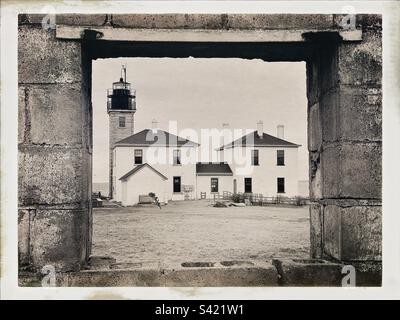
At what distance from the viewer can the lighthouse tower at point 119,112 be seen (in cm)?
3381

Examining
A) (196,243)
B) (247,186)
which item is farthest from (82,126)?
(247,186)

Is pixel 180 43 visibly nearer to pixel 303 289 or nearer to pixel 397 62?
pixel 397 62

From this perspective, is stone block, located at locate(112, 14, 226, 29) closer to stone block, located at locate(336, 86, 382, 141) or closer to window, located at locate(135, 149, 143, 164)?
stone block, located at locate(336, 86, 382, 141)

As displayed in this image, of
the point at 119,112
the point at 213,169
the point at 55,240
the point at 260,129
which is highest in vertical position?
the point at 119,112

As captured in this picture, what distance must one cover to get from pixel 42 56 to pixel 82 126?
859mm

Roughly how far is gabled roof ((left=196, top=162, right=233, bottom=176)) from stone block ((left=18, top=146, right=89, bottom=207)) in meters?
29.0

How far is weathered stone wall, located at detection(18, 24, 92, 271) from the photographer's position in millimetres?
4555

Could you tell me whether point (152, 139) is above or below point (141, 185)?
above

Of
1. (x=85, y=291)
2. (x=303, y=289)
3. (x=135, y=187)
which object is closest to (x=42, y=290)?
(x=85, y=291)

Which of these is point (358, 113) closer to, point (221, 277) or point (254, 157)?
point (221, 277)

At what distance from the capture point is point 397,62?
458 cm

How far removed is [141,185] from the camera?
27.6m

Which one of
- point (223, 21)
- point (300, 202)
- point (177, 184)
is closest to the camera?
point (223, 21)

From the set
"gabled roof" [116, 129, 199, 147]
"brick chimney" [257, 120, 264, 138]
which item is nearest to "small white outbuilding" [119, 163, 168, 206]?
"gabled roof" [116, 129, 199, 147]
